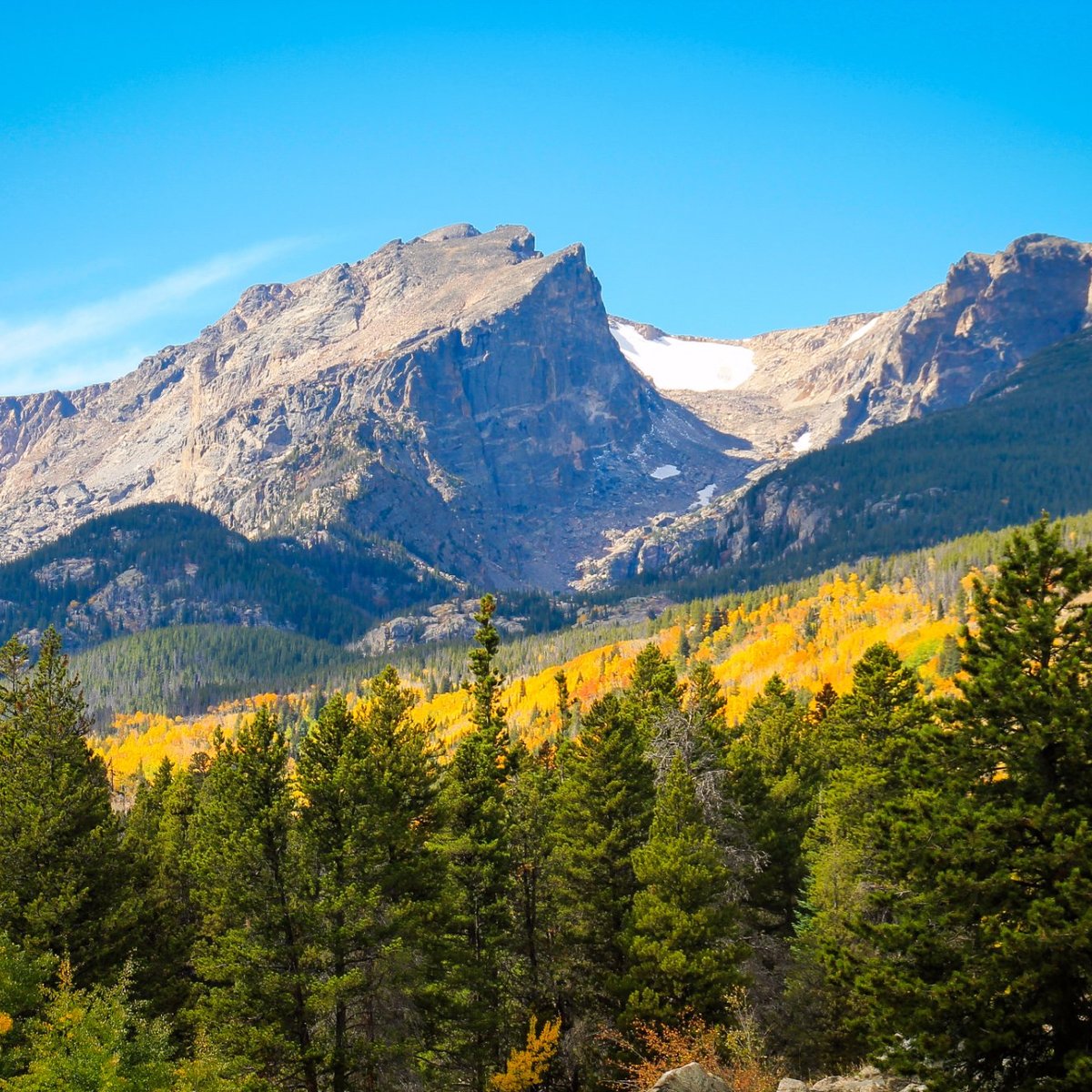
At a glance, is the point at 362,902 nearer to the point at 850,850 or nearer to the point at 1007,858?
the point at 850,850

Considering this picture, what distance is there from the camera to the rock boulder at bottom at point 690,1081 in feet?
99.6

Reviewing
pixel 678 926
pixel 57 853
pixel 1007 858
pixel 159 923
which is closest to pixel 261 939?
pixel 57 853

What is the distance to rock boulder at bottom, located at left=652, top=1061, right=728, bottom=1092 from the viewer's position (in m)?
30.4

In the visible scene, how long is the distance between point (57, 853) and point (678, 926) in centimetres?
2274

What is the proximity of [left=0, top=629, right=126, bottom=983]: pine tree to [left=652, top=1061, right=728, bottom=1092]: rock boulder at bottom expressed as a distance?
2033 centimetres

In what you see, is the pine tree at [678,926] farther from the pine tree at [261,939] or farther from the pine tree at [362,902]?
the pine tree at [261,939]

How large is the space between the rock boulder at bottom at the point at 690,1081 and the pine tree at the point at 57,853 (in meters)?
20.3

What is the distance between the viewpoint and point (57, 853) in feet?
128

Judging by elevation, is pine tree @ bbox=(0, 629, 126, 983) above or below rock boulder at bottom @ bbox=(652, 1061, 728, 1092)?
Answer: above

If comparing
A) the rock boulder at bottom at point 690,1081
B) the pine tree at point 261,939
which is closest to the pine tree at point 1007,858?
the rock boulder at bottom at point 690,1081

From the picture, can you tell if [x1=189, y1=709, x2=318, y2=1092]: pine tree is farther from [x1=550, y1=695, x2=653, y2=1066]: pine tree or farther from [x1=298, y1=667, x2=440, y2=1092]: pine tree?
[x1=550, y1=695, x2=653, y2=1066]: pine tree

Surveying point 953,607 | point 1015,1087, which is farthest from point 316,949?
point 953,607

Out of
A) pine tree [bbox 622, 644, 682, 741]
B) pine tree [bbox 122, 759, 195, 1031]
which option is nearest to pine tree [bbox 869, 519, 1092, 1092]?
pine tree [bbox 122, 759, 195, 1031]

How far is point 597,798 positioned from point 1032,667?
25192 millimetres
